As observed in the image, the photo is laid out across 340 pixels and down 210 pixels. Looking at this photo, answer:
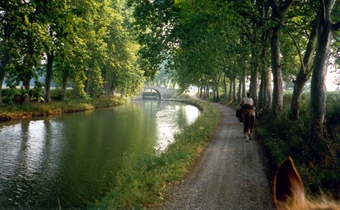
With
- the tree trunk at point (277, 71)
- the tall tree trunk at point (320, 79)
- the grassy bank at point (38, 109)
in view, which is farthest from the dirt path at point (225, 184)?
the grassy bank at point (38, 109)

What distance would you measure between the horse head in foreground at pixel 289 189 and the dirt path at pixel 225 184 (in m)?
4.84

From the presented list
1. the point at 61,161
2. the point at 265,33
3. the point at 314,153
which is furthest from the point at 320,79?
the point at 61,161

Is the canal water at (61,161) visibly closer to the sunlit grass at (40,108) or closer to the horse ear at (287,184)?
the sunlit grass at (40,108)

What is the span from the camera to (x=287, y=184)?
159 cm

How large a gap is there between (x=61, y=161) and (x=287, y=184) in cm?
1162

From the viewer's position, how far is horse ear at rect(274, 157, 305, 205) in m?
1.53

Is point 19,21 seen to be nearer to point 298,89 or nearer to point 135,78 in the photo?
point 298,89

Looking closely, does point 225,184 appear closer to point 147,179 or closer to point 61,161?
point 147,179

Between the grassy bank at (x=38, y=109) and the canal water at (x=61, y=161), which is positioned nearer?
the canal water at (x=61, y=161)

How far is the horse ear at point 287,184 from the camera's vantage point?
1.53 metres

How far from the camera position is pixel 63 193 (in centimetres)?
823

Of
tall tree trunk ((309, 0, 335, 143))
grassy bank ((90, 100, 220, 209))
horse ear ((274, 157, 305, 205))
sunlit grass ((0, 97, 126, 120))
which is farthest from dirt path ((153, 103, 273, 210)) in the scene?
sunlit grass ((0, 97, 126, 120))

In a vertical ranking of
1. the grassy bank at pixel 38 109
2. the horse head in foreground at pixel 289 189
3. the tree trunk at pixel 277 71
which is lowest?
the grassy bank at pixel 38 109

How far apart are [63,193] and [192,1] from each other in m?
7.75
